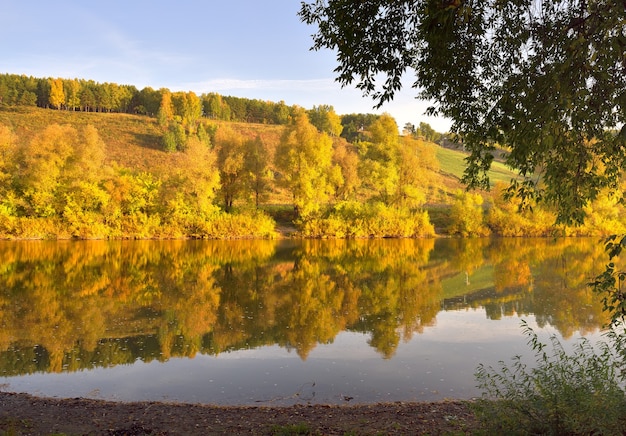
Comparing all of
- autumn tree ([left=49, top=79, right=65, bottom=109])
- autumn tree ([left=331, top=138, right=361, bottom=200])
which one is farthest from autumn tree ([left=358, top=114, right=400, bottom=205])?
autumn tree ([left=49, top=79, right=65, bottom=109])

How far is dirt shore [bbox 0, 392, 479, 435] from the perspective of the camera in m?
6.93

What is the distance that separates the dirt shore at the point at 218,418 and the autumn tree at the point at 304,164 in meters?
40.3

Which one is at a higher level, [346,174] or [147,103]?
[147,103]

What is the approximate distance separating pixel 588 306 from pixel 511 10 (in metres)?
13.7

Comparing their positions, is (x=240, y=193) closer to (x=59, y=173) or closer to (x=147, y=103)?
(x=59, y=173)

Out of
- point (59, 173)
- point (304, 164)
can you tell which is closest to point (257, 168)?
point (304, 164)

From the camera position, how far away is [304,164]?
1914 inches

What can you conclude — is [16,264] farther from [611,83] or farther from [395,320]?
[611,83]

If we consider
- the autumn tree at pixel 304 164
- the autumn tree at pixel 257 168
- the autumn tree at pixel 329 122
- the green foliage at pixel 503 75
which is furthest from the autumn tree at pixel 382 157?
the autumn tree at pixel 329 122

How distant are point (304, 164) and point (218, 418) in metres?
41.9

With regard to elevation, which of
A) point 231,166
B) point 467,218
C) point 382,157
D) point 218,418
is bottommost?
point 218,418

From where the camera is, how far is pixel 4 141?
43.0 meters

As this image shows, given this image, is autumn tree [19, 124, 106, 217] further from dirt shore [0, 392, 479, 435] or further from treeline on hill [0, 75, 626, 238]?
dirt shore [0, 392, 479, 435]

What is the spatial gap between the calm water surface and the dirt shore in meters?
0.80
